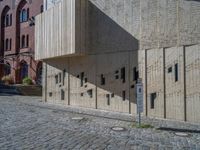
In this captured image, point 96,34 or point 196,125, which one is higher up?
point 96,34

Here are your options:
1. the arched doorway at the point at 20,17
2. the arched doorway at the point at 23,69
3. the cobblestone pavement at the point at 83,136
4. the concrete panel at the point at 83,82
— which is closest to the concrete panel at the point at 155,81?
the cobblestone pavement at the point at 83,136

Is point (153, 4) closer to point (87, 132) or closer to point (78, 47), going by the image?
point (78, 47)

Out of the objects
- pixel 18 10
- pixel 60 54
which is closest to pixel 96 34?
pixel 60 54

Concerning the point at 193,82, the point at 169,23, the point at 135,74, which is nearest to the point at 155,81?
the point at 135,74

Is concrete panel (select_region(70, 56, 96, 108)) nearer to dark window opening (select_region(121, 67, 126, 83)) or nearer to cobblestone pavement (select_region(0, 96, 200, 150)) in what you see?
dark window opening (select_region(121, 67, 126, 83))

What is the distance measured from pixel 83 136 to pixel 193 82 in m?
5.19

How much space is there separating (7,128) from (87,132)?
2715mm

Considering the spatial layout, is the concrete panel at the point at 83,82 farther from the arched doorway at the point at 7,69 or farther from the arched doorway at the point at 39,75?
the arched doorway at the point at 7,69

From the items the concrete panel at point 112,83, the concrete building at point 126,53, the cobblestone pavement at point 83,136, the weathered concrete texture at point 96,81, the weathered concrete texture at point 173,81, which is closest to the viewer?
the cobblestone pavement at point 83,136

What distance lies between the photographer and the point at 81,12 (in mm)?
16969

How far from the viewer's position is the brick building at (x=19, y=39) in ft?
133

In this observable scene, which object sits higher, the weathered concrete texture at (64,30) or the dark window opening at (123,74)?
the weathered concrete texture at (64,30)

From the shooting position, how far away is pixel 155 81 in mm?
14039

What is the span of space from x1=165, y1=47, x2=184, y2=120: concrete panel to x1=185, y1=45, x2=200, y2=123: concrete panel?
0.82 feet
